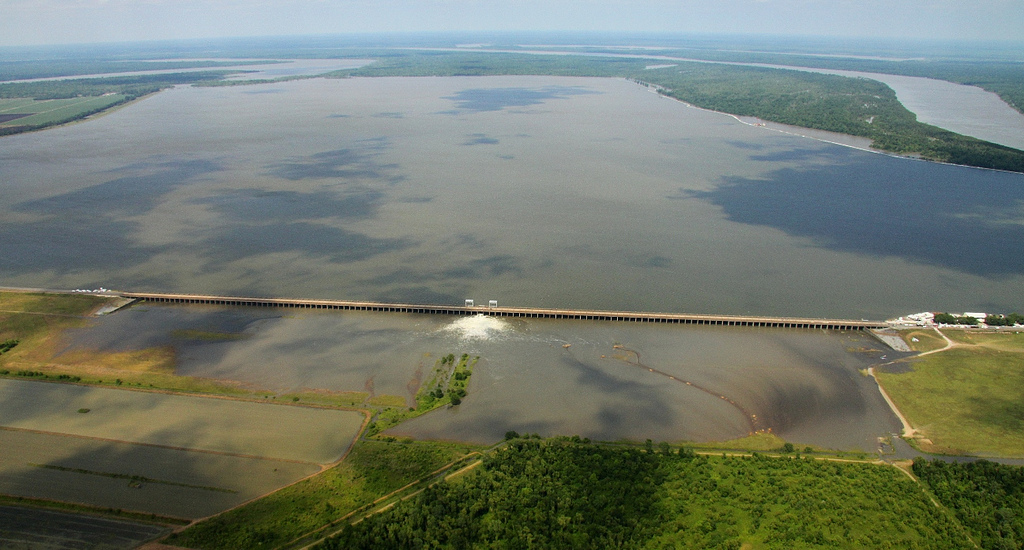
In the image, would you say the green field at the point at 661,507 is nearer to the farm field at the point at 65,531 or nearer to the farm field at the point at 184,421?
the farm field at the point at 184,421

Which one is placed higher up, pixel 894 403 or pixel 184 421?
pixel 184 421

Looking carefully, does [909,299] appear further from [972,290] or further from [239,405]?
[239,405]

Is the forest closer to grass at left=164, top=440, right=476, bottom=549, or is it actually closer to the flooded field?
the flooded field

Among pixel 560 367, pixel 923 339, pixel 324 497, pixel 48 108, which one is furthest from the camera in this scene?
pixel 48 108

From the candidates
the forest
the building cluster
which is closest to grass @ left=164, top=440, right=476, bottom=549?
the forest

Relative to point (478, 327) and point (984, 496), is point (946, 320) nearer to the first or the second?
point (984, 496)

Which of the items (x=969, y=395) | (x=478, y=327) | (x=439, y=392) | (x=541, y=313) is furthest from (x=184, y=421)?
(x=969, y=395)
